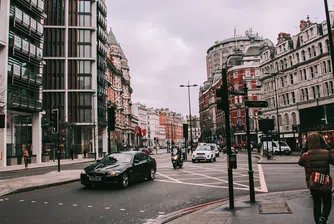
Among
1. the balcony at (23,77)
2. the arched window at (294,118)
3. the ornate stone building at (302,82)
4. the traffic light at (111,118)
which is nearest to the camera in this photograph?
the traffic light at (111,118)

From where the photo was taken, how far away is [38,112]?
1484 inches

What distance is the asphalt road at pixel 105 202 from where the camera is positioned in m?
7.39

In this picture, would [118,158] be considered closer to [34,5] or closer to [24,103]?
[24,103]

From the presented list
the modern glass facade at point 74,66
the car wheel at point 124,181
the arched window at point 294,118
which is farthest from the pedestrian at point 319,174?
the modern glass facade at point 74,66

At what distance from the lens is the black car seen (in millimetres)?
11852

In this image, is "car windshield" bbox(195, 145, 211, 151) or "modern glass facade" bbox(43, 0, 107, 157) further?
"modern glass facade" bbox(43, 0, 107, 157)

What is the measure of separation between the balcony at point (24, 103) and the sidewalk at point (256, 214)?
2847 centimetres

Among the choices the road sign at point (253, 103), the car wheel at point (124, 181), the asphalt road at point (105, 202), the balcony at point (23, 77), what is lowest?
the asphalt road at point (105, 202)

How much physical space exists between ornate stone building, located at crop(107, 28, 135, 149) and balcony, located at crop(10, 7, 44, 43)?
36.7m

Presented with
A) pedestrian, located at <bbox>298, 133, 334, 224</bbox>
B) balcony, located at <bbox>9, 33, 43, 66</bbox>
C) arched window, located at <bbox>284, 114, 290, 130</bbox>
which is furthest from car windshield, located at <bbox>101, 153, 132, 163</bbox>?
arched window, located at <bbox>284, 114, 290, 130</bbox>

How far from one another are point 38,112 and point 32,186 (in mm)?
27587

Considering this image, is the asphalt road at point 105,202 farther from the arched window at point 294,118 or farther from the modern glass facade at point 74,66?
the modern glass facade at point 74,66

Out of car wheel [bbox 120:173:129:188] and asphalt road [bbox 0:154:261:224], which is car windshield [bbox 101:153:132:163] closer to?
car wheel [bbox 120:173:129:188]

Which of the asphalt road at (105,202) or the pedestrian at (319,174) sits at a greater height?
the pedestrian at (319,174)
